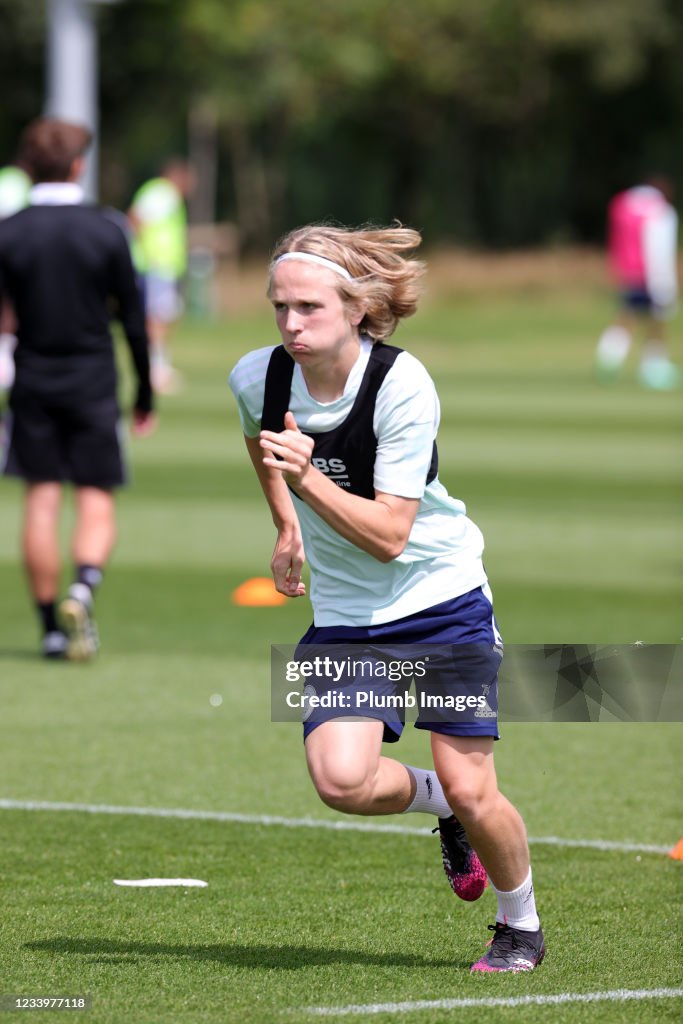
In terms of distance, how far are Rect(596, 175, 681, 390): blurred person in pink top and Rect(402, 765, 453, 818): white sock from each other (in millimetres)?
24099

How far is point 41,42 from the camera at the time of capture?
48.0 metres

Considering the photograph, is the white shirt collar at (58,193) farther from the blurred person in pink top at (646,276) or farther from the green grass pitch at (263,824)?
the blurred person in pink top at (646,276)

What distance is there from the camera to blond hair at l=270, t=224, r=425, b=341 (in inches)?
192

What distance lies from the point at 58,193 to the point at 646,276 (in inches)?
860

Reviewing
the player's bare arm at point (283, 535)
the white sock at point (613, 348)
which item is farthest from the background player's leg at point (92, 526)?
the white sock at point (613, 348)

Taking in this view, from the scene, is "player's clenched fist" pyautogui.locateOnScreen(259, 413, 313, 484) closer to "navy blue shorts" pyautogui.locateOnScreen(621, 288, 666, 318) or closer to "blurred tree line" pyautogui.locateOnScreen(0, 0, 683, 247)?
"navy blue shorts" pyautogui.locateOnScreen(621, 288, 666, 318)

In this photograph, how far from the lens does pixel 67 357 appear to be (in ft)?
31.9

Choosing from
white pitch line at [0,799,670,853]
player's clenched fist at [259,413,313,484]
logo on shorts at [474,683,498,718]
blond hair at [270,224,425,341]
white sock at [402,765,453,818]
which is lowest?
white pitch line at [0,799,670,853]

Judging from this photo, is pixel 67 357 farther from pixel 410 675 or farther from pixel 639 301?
pixel 639 301

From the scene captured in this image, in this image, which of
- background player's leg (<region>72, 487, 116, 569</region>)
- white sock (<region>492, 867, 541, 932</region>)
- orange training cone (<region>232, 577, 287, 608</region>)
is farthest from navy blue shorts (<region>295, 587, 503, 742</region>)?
orange training cone (<region>232, 577, 287, 608</region>)

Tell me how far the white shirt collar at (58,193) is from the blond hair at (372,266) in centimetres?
489

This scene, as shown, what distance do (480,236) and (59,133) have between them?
54153mm

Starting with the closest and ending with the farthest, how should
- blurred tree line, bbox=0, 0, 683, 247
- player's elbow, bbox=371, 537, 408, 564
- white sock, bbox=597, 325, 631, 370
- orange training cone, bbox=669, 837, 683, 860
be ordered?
player's elbow, bbox=371, 537, 408, 564 < orange training cone, bbox=669, 837, 683, 860 < white sock, bbox=597, 325, 631, 370 < blurred tree line, bbox=0, 0, 683, 247

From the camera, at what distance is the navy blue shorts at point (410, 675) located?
4.88 meters
